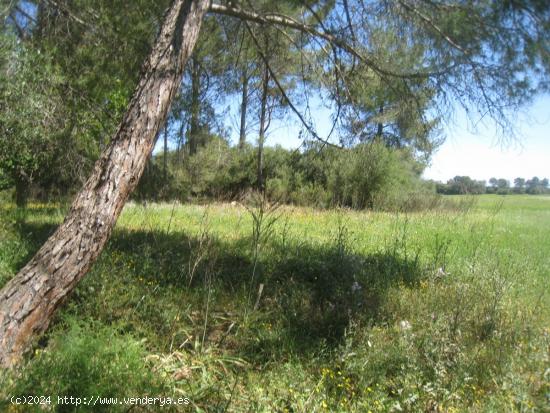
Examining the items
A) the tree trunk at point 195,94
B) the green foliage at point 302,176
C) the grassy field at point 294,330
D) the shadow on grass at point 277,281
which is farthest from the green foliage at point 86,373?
the tree trunk at point 195,94

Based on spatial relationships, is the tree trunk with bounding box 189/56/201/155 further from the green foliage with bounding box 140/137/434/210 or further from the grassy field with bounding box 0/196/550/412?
the grassy field with bounding box 0/196/550/412

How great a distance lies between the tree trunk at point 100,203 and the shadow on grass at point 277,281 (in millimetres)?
735

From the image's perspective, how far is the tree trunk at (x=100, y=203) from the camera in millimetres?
2898

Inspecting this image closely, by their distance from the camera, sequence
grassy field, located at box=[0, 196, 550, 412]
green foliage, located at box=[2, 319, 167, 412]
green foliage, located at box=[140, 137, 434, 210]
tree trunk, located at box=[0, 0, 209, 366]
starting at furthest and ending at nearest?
1. green foliage, located at box=[140, 137, 434, 210]
2. tree trunk, located at box=[0, 0, 209, 366]
3. grassy field, located at box=[0, 196, 550, 412]
4. green foliage, located at box=[2, 319, 167, 412]

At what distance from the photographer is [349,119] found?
5875mm

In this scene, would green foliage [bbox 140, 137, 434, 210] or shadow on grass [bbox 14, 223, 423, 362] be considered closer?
shadow on grass [bbox 14, 223, 423, 362]

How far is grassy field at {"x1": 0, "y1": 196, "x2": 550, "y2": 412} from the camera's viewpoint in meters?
2.70

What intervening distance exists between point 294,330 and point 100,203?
6.52ft

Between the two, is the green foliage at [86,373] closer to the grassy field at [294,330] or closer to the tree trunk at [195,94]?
the grassy field at [294,330]

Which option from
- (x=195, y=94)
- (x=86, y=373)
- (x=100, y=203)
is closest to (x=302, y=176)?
(x=195, y=94)

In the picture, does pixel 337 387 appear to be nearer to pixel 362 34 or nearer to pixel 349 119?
pixel 349 119

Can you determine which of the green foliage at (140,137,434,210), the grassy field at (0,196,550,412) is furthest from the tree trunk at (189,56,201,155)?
the grassy field at (0,196,550,412)

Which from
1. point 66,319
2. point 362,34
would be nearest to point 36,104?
point 66,319

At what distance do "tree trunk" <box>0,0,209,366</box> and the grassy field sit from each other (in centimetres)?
28
